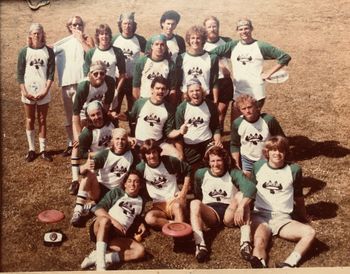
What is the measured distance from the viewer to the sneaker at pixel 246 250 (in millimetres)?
4504

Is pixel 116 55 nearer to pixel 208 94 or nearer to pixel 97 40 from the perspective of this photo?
pixel 97 40

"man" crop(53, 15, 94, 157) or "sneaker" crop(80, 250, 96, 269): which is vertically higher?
"man" crop(53, 15, 94, 157)

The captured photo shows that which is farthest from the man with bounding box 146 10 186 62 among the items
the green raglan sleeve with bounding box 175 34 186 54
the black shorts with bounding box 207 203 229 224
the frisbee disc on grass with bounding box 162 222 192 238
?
the frisbee disc on grass with bounding box 162 222 192 238

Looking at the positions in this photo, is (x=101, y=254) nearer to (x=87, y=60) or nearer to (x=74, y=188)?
(x=74, y=188)

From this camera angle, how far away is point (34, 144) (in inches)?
232

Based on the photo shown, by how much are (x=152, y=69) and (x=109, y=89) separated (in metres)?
0.56

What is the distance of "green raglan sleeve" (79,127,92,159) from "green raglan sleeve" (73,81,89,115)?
1.41ft

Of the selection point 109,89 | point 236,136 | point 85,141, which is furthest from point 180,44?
point 85,141

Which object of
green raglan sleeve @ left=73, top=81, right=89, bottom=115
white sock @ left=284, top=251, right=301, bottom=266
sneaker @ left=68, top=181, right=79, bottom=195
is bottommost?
white sock @ left=284, top=251, right=301, bottom=266

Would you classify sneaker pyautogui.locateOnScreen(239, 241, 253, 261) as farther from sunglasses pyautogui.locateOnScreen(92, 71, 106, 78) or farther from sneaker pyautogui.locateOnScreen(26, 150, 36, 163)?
sneaker pyautogui.locateOnScreen(26, 150, 36, 163)

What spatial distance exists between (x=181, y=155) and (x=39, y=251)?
174 centimetres

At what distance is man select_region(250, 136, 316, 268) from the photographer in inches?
178

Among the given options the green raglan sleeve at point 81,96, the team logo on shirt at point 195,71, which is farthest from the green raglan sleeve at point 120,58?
the team logo on shirt at point 195,71

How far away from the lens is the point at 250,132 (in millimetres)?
5074
